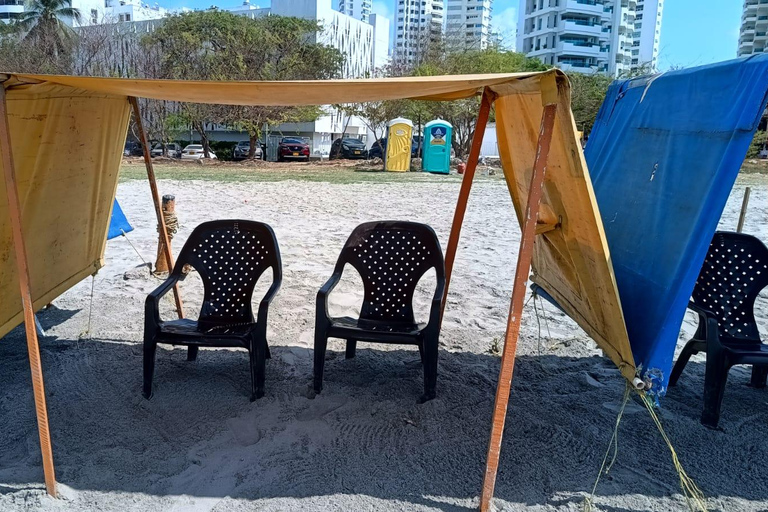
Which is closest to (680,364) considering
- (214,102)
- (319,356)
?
(319,356)

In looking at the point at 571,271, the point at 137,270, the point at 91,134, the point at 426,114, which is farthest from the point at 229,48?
the point at 571,271

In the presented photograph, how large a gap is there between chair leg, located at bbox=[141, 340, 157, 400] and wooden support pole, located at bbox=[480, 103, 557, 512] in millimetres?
2203

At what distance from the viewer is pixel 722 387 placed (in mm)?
3617

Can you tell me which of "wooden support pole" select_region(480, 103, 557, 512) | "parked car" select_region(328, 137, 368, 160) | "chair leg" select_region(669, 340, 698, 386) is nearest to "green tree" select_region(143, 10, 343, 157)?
"parked car" select_region(328, 137, 368, 160)

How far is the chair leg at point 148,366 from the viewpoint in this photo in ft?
12.6

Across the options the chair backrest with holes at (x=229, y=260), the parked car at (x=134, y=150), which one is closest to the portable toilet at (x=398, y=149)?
the parked car at (x=134, y=150)

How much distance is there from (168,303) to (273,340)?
1390 millimetres

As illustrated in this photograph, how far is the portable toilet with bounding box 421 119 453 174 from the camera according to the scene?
21.4m

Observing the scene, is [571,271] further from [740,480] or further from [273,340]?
[273,340]

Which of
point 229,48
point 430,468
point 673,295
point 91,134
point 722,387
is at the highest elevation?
point 229,48

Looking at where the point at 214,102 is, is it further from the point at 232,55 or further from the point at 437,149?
the point at 232,55

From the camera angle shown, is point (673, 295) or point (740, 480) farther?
point (740, 480)

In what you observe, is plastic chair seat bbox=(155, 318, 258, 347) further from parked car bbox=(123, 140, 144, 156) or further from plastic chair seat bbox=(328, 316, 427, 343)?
parked car bbox=(123, 140, 144, 156)

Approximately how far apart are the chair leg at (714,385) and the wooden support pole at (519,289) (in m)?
1.57
